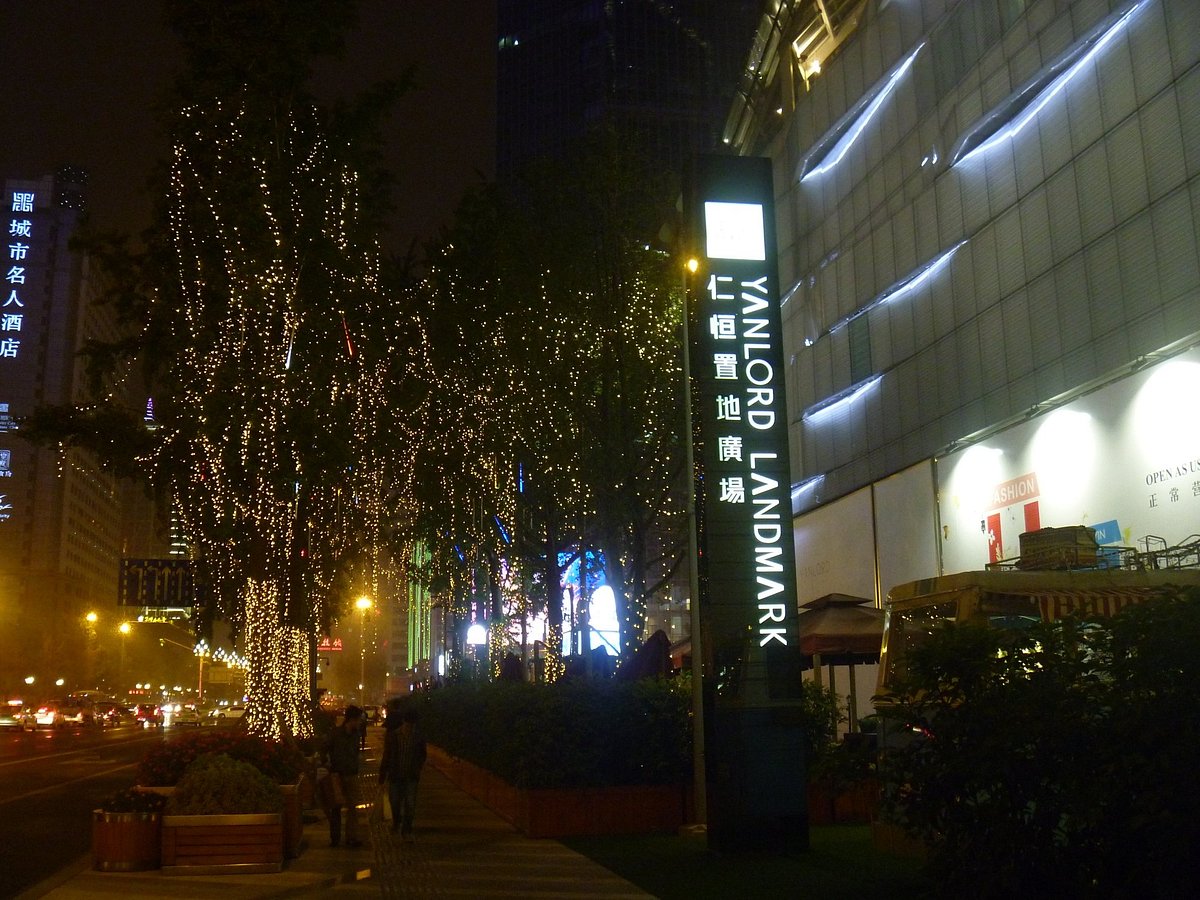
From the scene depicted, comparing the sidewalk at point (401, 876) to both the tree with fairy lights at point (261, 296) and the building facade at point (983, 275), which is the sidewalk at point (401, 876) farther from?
the building facade at point (983, 275)

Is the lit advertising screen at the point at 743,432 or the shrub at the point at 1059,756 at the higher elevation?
the lit advertising screen at the point at 743,432

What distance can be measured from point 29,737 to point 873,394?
4009 cm

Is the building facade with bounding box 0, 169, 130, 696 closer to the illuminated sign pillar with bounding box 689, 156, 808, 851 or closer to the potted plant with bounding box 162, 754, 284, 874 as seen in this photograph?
the potted plant with bounding box 162, 754, 284, 874

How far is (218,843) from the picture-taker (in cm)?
1223

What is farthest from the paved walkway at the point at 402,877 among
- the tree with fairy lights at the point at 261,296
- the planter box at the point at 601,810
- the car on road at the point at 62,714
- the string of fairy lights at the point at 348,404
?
the car on road at the point at 62,714

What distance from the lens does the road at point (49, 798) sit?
13398 mm

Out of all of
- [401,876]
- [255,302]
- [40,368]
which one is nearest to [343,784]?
[401,876]

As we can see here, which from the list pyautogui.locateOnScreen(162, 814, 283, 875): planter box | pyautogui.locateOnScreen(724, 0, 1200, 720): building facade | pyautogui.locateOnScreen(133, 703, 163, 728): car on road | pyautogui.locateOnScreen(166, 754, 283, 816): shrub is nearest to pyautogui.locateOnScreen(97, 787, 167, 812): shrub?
pyautogui.locateOnScreen(166, 754, 283, 816): shrub

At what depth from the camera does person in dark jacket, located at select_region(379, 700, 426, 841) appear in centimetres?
1525

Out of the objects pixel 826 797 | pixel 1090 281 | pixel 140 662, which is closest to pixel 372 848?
pixel 826 797

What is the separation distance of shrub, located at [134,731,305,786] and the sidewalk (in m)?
1.01

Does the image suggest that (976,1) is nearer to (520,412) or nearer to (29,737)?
(520,412)

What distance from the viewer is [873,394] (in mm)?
31406

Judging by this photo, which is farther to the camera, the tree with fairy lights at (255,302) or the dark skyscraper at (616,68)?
the dark skyscraper at (616,68)
